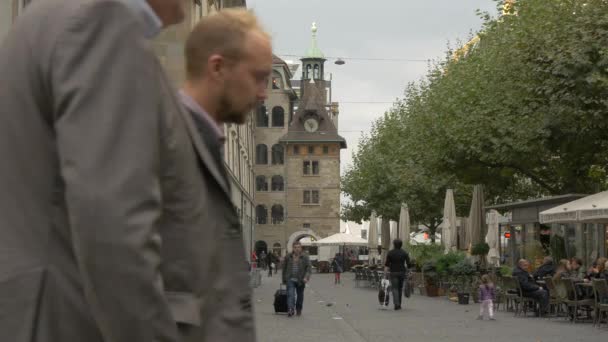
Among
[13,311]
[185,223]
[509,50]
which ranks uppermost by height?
[509,50]

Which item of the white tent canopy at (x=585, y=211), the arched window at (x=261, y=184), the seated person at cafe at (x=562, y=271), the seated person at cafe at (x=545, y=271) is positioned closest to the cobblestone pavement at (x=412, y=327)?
the seated person at cafe at (x=562, y=271)

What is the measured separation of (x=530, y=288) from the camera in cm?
2700

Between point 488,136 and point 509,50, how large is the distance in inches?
183

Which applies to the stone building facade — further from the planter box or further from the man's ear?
the man's ear

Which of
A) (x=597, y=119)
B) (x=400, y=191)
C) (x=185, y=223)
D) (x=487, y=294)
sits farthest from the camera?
(x=400, y=191)

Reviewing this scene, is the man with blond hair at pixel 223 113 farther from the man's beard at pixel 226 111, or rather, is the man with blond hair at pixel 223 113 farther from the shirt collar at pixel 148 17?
the shirt collar at pixel 148 17

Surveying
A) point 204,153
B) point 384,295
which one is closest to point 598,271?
point 384,295

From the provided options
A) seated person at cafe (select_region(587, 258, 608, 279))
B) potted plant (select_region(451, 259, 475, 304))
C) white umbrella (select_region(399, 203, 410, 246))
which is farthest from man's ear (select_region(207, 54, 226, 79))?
white umbrella (select_region(399, 203, 410, 246))

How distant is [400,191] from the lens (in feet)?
200

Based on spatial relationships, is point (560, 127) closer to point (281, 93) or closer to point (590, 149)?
point (590, 149)

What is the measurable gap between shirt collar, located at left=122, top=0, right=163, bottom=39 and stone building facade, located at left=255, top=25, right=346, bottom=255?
12074 cm

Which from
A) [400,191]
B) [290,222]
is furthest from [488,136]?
[290,222]

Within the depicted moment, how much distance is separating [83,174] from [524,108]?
32.9 meters

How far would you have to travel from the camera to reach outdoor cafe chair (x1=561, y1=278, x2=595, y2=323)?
78.7 ft
